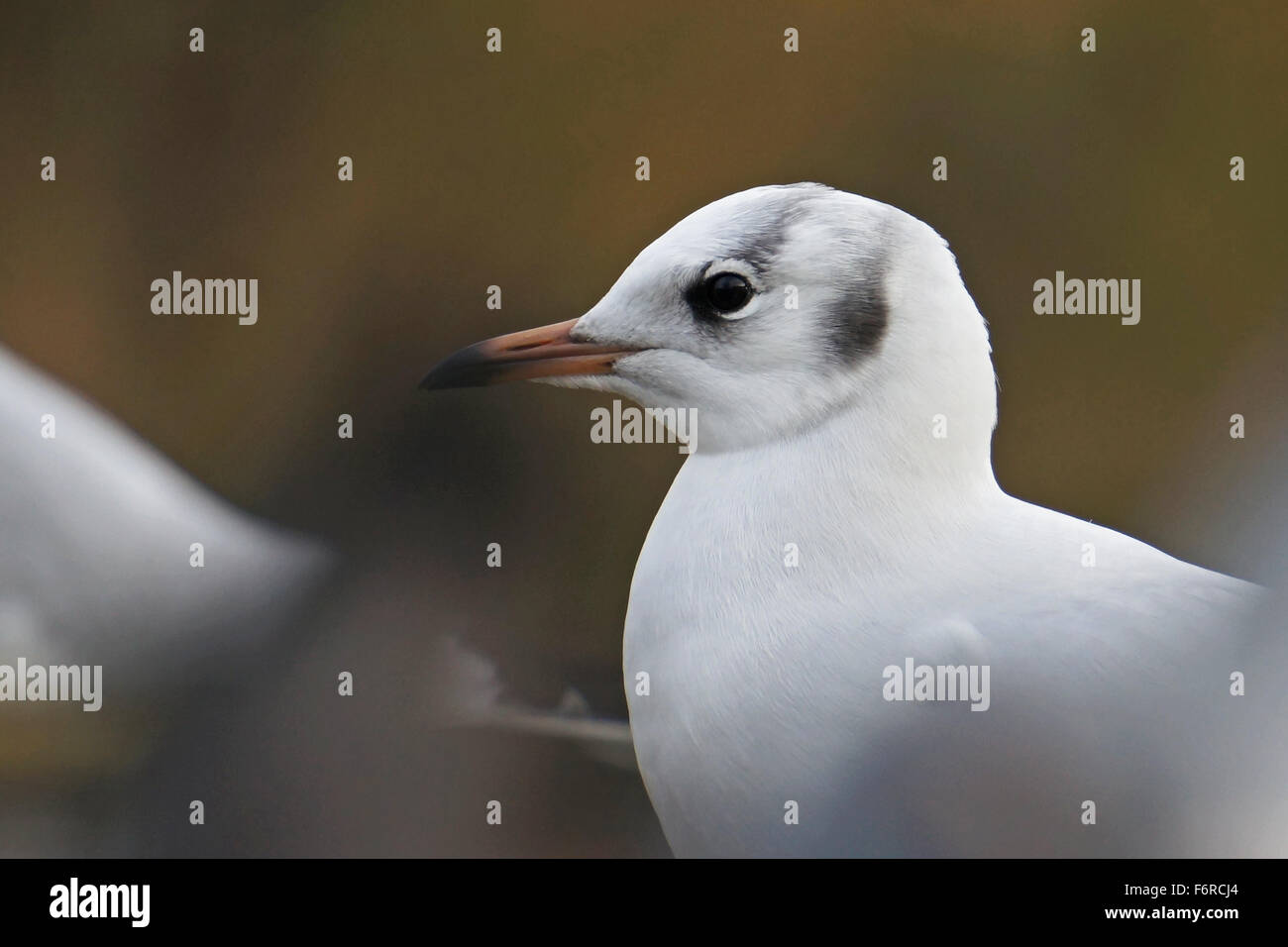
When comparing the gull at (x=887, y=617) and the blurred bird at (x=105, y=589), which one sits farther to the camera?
the blurred bird at (x=105, y=589)

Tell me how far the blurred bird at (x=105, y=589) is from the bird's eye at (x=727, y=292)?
0.76 meters

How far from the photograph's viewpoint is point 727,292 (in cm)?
75

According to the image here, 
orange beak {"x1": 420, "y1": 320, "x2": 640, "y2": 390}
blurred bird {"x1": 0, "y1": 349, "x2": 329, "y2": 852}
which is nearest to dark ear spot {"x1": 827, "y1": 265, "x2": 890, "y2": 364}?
orange beak {"x1": 420, "y1": 320, "x2": 640, "y2": 390}

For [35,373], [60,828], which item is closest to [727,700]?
[60,828]

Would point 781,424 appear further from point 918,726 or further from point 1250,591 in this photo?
point 1250,591

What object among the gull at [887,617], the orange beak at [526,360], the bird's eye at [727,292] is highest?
the bird's eye at [727,292]

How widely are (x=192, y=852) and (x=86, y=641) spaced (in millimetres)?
229

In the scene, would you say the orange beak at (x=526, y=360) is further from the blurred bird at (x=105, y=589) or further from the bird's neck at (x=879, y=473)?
the blurred bird at (x=105, y=589)

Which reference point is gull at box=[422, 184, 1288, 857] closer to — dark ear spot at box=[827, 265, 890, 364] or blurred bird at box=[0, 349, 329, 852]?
dark ear spot at box=[827, 265, 890, 364]

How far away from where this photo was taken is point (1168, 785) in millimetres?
704

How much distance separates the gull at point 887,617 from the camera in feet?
2.32

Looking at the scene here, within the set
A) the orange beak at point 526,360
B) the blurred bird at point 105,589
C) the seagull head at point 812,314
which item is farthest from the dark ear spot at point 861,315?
the blurred bird at point 105,589

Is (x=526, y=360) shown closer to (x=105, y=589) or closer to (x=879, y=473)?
(x=879, y=473)

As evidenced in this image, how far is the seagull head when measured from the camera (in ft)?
2.40
